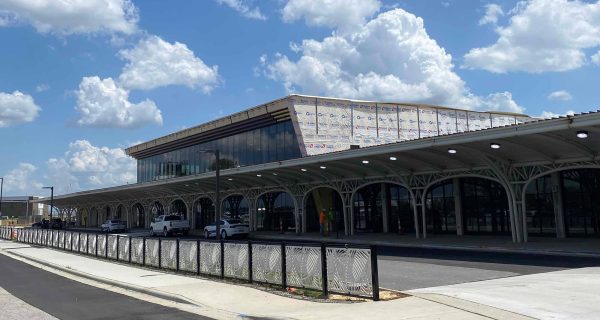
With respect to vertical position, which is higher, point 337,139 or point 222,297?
point 337,139

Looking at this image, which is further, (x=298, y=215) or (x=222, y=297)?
(x=298, y=215)

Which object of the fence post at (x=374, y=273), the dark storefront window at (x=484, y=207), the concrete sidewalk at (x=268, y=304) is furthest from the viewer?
the dark storefront window at (x=484, y=207)

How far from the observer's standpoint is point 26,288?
14883mm

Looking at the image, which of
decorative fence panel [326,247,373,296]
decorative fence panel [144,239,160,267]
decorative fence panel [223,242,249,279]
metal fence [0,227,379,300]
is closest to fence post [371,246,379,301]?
metal fence [0,227,379,300]

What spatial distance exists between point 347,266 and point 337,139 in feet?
105

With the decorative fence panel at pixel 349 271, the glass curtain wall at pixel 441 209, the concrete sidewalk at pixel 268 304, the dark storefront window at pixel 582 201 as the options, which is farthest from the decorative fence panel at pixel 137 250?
the dark storefront window at pixel 582 201

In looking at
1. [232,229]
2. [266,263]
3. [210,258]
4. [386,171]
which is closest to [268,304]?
[266,263]

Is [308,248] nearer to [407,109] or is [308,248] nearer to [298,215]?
[298,215]

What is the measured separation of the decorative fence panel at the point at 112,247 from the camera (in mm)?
22620

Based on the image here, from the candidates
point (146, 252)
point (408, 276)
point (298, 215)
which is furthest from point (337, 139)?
point (408, 276)

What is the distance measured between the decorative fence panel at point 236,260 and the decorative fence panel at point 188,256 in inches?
72.3

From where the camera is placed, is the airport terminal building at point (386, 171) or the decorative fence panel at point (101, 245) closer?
the airport terminal building at point (386, 171)

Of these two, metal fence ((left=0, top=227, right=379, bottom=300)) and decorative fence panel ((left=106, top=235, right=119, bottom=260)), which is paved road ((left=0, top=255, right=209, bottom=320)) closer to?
metal fence ((left=0, top=227, right=379, bottom=300))

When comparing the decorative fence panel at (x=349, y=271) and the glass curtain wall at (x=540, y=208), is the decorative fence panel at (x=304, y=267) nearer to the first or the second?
the decorative fence panel at (x=349, y=271)
